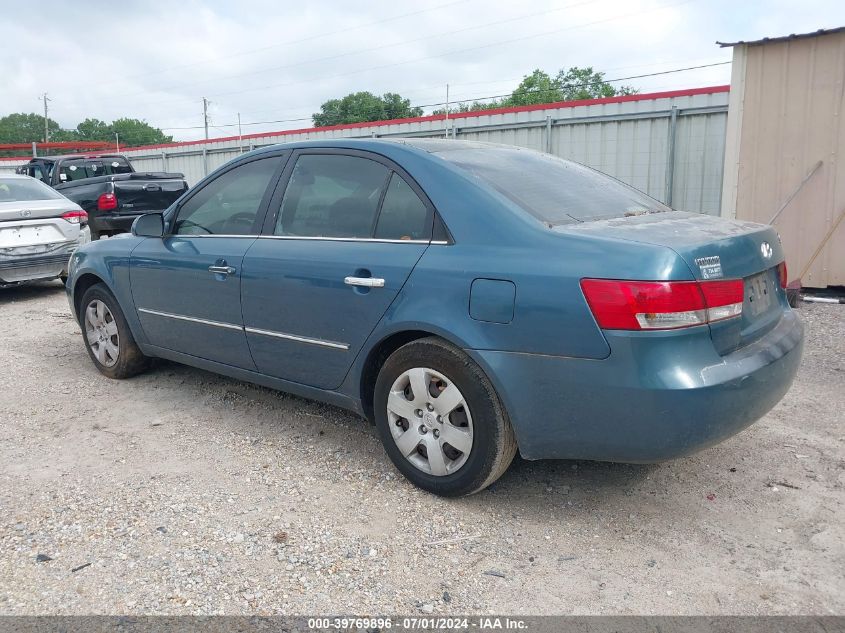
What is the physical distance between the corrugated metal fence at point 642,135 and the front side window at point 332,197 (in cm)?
820

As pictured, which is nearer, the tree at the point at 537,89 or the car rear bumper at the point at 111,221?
the car rear bumper at the point at 111,221

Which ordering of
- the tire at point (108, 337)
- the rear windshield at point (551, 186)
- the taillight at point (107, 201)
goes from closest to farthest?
the rear windshield at point (551, 186), the tire at point (108, 337), the taillight at point (107, 201)

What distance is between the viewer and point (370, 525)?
123 inches

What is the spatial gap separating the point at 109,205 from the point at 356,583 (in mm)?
10084

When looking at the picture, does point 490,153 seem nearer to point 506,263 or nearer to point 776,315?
point 506,263

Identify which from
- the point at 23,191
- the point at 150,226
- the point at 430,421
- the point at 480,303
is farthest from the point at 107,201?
the point at 480,303

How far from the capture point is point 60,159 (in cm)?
1341

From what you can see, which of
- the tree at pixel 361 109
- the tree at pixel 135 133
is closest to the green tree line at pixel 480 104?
the tree at pixel 361 109

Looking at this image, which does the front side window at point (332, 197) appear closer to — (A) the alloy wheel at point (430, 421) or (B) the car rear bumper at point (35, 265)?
(A) the alloy wheel at point (430, 421)

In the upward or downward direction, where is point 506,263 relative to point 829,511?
upward

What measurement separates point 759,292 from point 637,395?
0.89 metres

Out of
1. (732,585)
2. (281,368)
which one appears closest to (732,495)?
(732,585)

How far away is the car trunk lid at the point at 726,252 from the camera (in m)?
2.81

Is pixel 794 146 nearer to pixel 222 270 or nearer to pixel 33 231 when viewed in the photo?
pixel 222 270
